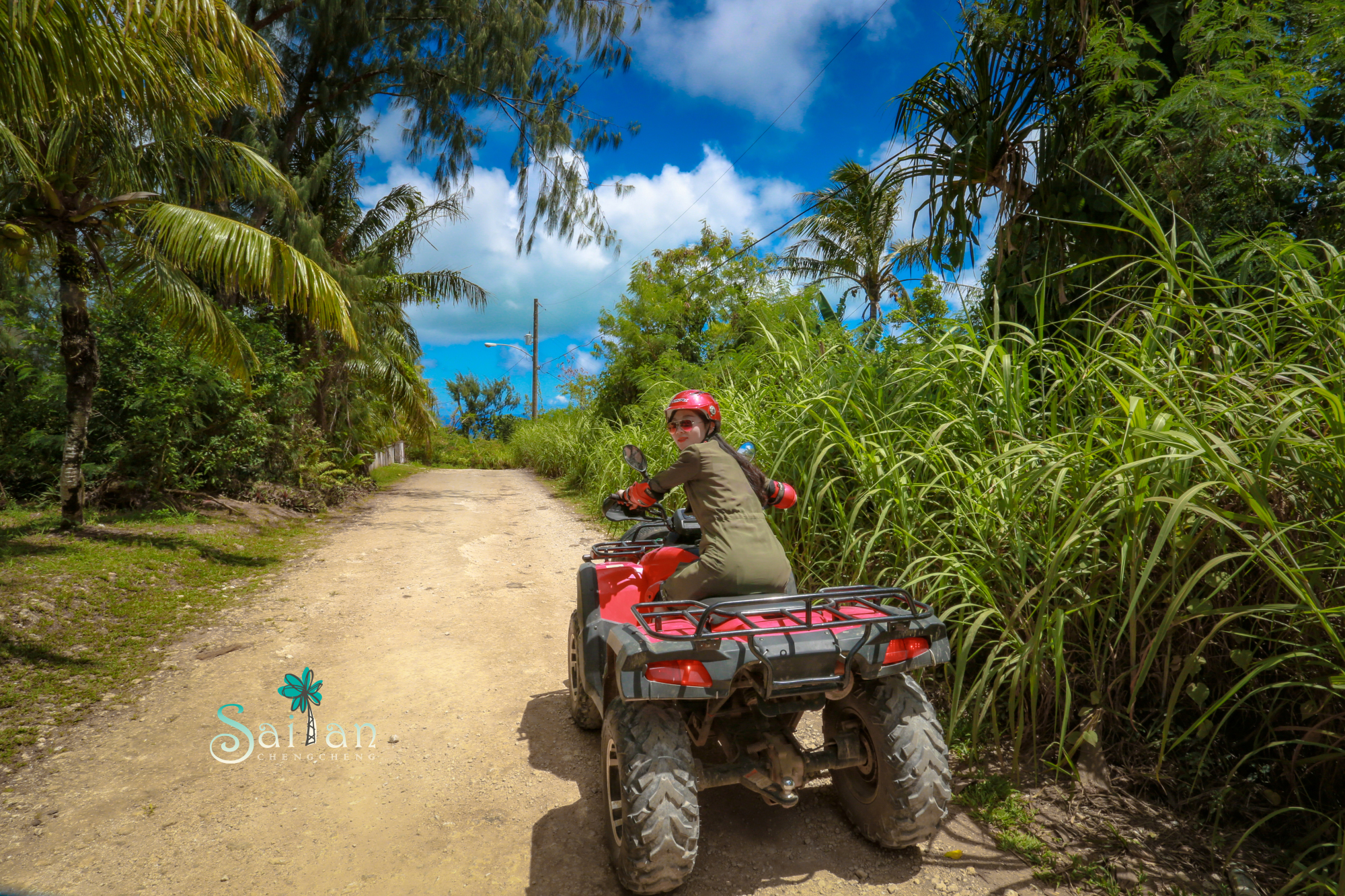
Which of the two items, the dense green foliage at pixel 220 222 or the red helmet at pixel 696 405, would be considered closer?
the red helmet at pixel 696 405

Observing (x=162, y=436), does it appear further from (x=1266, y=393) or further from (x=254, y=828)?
(x=1266, y=393)

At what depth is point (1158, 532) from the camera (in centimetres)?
256

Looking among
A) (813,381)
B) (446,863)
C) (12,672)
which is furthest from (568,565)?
(446,863)

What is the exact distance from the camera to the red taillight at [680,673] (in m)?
2.05

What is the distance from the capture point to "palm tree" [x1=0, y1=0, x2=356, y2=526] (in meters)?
4.98

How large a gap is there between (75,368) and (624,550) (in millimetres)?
7100

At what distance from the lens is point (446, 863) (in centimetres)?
244

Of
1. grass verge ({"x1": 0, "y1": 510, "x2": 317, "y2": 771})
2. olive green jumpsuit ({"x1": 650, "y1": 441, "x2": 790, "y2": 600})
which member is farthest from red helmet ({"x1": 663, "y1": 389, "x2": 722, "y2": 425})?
grass verge ({"x1": 0, "y1": 510, "x2": 317, "y2": 771})

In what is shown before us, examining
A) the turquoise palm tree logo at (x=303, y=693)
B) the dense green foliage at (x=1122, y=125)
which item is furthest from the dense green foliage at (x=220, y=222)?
the dense green foliage at (x=1122, y=125)

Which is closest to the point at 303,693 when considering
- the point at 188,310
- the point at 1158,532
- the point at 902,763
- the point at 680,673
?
the point at 680,673

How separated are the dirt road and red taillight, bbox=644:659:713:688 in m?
0.81

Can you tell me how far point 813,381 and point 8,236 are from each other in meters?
7.31

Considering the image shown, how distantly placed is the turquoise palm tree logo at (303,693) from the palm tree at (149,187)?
3.98 metres

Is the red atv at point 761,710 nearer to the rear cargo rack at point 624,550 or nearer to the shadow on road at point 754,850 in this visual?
the shadow on road at point 754,850
